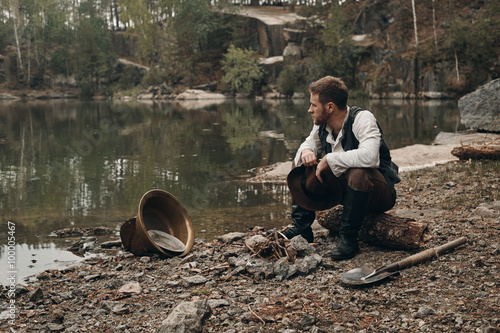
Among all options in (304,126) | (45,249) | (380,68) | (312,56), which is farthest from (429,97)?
(45,249)

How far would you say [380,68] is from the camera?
157ft

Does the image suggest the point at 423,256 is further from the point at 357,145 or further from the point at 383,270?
the point at 357,145

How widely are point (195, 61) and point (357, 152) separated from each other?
65.4 metres

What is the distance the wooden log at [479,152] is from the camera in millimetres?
9734

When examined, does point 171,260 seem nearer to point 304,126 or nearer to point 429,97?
point 304,126

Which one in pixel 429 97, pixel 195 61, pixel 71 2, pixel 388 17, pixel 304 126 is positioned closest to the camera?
pixel 304 126

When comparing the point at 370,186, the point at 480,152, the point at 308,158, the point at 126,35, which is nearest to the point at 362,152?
the point at 370,186

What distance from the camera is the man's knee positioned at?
4879 millimetres

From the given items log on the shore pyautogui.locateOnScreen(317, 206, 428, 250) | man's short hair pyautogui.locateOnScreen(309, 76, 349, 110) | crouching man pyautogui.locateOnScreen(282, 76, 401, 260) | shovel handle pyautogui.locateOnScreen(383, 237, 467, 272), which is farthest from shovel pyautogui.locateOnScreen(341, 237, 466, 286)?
man's short hair pyautogui.locateOnScreen(309, 76, 349, 110)

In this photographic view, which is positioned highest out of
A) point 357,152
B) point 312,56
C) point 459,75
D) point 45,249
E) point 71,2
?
point 71,2

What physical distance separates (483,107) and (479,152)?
17.7 feet

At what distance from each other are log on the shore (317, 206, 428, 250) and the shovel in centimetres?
23

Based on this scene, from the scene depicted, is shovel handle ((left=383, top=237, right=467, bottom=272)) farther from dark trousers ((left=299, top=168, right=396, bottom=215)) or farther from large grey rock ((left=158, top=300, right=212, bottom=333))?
large grey rock ((left=158, top=300, right=212, bottom=333))

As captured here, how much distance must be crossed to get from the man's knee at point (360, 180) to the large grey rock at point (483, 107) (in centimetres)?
1069
